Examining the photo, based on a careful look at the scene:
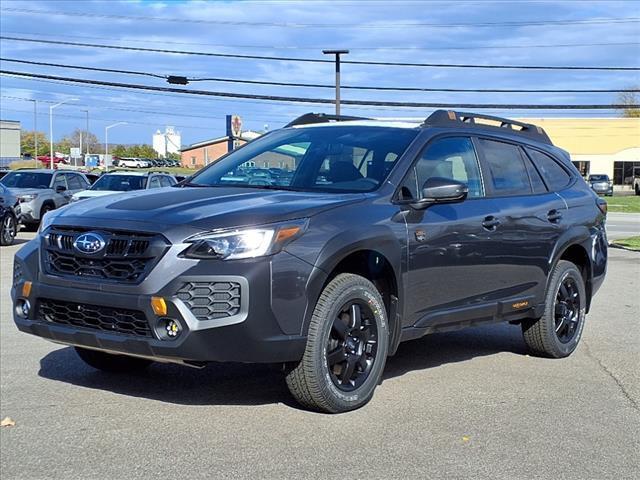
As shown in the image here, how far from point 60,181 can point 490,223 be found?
20.7m

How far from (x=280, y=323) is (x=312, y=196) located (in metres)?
1.05

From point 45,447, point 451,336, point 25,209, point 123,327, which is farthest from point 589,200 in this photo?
point 25,209

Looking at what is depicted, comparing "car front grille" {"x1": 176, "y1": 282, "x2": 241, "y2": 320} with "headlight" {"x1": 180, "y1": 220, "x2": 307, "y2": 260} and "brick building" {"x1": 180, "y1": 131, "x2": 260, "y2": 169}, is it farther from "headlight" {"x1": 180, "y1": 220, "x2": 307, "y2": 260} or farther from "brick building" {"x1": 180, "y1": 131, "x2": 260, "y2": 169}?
"brick building" {"x1": 180, "y1": 131, "x2": 260, "y2": 169}

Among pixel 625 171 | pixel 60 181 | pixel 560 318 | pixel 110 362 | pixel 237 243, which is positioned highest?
pixel 625 171

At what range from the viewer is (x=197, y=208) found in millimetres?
5141

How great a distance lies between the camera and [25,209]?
74.5 feet

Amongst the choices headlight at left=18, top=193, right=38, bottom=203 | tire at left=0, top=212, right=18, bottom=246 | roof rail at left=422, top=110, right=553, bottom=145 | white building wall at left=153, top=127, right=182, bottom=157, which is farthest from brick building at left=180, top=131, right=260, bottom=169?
roof rail at left=422, top=110, right=553, bottom=145

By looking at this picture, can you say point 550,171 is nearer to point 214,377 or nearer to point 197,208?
point 214,377

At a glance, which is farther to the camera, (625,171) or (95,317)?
(625,171)

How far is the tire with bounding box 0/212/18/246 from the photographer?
18328 millimetres

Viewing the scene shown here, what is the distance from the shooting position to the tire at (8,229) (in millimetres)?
18328

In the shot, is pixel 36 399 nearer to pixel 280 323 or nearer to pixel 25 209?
pixel 280 323

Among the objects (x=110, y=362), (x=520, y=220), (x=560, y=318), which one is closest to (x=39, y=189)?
(x=110, y=362)

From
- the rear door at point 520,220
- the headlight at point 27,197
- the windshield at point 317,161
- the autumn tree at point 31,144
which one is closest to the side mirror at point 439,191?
the windshield at point 317,161
